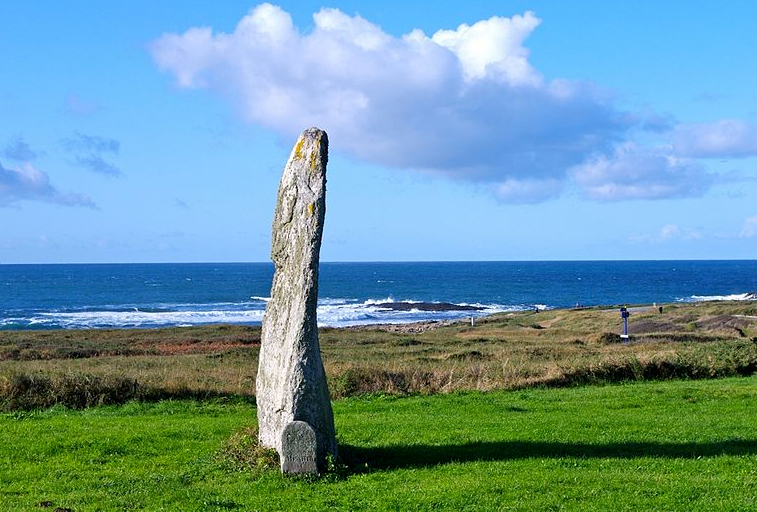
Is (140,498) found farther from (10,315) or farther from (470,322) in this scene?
(10,315)

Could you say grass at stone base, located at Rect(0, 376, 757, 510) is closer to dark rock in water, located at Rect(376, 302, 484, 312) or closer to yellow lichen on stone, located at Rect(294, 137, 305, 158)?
yellow lichen on stone, located at Rect(294, 137, 305, 158)

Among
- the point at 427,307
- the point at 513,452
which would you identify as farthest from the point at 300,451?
the point at 427,307

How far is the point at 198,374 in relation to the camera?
24125 mm

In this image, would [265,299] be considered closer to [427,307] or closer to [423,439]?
[427,307]

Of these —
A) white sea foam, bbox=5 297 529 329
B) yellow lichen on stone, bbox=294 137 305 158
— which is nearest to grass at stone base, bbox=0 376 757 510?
yellow lichen on stone, bbox=294 137 305 158

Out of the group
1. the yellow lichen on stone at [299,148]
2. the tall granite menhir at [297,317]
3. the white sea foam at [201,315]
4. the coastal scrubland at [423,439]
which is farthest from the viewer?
the white sea foam at [201,315]

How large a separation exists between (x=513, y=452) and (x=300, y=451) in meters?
3.67

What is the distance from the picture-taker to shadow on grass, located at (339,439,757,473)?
1265cm

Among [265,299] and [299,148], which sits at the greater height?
[299,148]

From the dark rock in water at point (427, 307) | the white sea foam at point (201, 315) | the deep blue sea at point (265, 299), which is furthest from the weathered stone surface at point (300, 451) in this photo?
the dark rock in water at point (427, 307)

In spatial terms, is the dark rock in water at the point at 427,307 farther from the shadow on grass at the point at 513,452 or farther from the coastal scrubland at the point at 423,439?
the shadow on grass at the point at 513,452

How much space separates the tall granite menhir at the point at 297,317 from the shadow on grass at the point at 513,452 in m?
0.83

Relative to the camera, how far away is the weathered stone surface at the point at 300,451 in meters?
11.8

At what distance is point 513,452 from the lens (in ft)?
43.4
